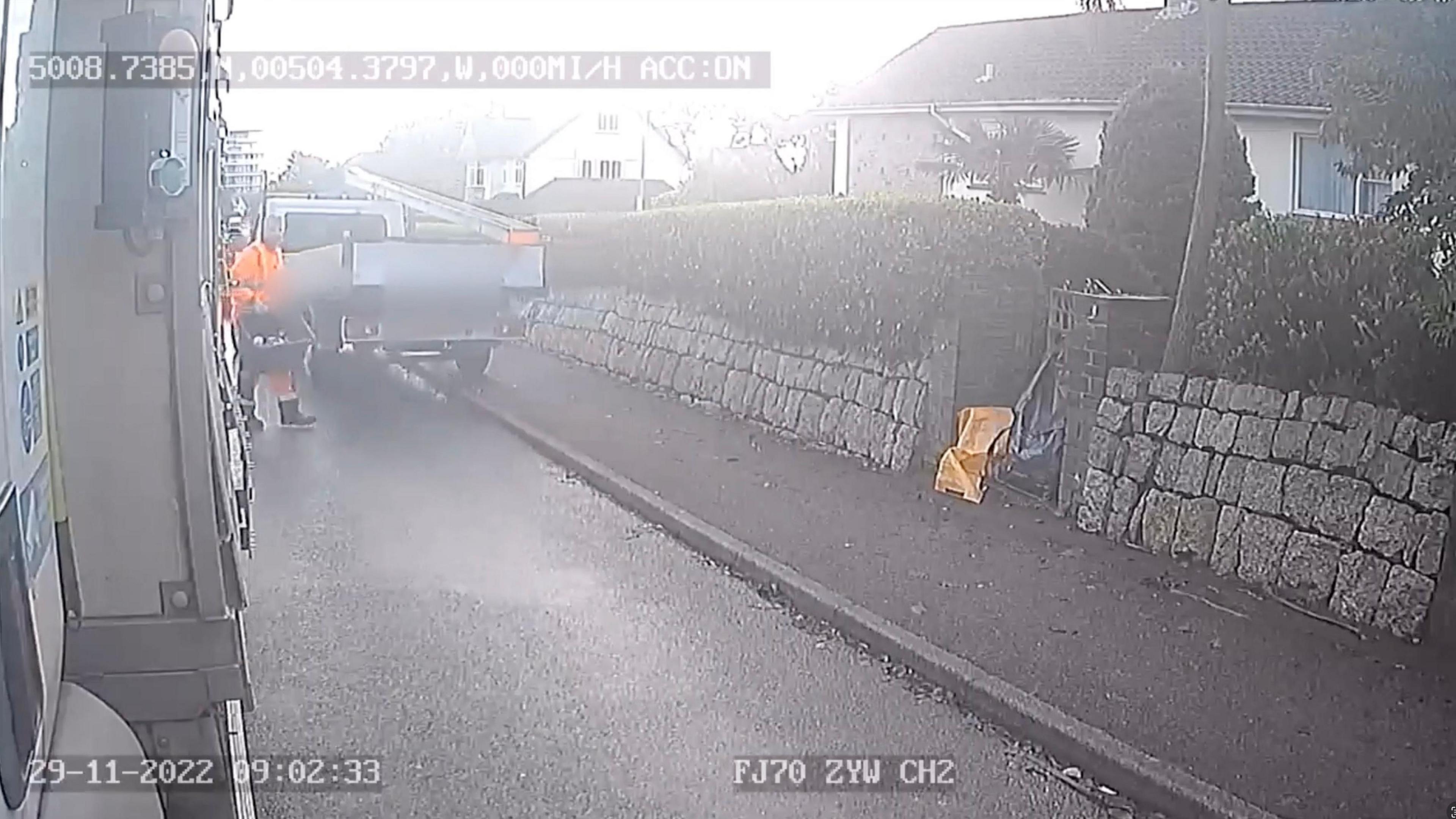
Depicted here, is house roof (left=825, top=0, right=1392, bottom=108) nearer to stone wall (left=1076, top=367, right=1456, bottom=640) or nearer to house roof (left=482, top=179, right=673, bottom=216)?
house roof (left=482, top=179, right=673, bottom=216)

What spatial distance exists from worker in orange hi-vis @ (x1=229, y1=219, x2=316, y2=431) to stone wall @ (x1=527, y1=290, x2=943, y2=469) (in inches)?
108

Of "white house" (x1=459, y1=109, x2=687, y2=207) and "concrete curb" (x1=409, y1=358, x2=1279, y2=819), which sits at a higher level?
"white house" (x1=459, y1=109, x2=687, y2=207)

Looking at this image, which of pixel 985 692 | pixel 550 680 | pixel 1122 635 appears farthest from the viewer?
pixel 1122 635

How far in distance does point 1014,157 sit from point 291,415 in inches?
475

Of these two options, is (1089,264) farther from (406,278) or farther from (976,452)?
(406,278)

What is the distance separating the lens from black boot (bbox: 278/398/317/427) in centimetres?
1523

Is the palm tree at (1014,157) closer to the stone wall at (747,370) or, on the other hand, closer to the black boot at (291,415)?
the stone wall at (747,370)

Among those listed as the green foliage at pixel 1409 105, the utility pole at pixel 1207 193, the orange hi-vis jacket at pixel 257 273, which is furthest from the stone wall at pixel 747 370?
the green foliage at pixel 1409 105

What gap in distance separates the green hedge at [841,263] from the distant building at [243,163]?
14.4 feet

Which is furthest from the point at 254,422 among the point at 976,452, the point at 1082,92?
the point at 1082,92

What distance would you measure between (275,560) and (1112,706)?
5129 millimetres

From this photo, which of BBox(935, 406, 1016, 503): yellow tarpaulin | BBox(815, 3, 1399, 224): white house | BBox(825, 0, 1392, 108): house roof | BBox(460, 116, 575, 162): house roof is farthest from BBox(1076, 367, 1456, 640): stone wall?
BBox(460, 116, 575, 162): house roof

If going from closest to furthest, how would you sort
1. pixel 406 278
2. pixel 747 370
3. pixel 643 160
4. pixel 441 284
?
pixel 747 370 < pixel 406 278 < pixel 441 284 < pixel 643 160

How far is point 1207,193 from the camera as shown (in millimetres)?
10539
